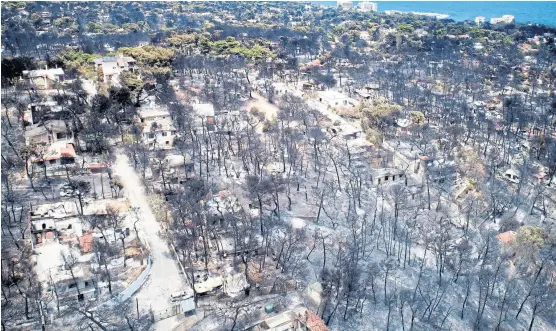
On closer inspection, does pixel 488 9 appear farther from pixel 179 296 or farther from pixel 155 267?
pixel 179 296

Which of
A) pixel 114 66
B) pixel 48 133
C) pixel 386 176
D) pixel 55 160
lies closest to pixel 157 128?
pixel 48 133

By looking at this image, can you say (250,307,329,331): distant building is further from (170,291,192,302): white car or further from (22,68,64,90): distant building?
(22,68,64,90): distant building

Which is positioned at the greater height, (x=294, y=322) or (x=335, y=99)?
(x=335, y=99)

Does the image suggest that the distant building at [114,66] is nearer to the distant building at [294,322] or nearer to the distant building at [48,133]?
the distant building at [48,133]

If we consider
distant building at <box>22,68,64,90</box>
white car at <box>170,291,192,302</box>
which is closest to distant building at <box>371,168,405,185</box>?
white car at <box>170,291,192,302</box>

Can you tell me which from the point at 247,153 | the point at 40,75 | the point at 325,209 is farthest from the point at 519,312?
the point at 40,75

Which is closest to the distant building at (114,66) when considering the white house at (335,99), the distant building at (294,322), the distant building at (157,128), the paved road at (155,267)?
the distant building at (157,128)

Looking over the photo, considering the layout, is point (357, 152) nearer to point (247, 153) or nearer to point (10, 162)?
point (247, 153)
